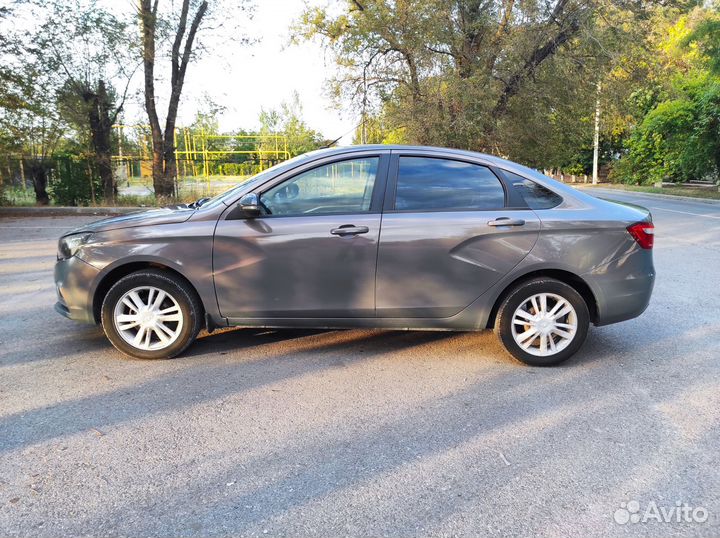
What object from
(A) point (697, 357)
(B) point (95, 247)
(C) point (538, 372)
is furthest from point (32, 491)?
(A) point (697, 357)

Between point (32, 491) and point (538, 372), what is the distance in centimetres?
327

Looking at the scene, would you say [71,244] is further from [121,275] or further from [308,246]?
[308,246]

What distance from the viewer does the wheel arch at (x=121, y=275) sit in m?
3.99

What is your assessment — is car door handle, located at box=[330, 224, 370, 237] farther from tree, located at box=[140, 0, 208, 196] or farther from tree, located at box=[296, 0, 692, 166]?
tree, located at box=[140, 0, 208, 196]

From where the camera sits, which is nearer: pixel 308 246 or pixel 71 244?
pixel 308 246

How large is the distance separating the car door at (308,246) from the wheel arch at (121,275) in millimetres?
287

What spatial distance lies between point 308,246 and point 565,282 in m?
2.04

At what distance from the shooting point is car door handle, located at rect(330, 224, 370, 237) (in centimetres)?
385

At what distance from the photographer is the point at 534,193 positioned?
4043mm

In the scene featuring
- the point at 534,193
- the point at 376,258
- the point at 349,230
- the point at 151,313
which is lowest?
the point at 151,313

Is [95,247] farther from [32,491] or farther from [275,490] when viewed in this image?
[275,490]

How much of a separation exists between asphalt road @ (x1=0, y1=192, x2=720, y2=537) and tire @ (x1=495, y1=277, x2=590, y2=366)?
0.14m

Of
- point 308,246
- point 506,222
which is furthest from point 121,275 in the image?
point 506,222

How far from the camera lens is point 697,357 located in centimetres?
417
